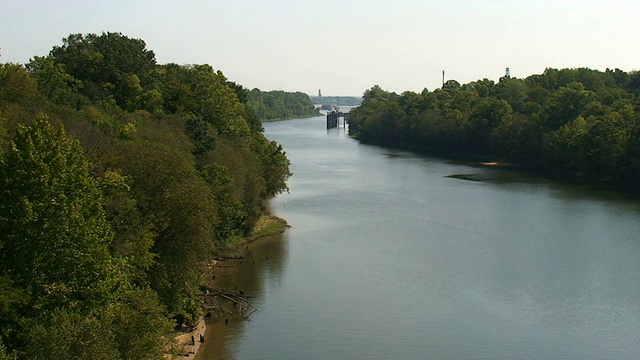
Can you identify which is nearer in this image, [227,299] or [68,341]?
[68,341]

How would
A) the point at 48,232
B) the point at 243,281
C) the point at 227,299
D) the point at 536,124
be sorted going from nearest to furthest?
the point at 48,232 < the point at 227,299 < the point at 243,281 < the point at 536,124

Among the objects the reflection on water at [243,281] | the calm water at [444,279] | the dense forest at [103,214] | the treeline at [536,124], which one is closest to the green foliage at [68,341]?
the dense forest at [103,214]

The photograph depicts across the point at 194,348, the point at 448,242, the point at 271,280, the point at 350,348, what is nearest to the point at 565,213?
the point at 448,242

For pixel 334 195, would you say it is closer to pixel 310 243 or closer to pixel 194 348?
pixel 310 243

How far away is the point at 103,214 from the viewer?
790 inches

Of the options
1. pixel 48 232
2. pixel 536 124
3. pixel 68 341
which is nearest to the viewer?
pixel 68 341

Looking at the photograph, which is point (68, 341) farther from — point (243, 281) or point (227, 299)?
point (243, 281)

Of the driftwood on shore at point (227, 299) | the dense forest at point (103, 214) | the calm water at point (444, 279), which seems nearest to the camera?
the dense forest at point (103, 214)

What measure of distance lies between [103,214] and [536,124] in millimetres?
67600

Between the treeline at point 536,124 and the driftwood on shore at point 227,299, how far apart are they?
42676 millimetres

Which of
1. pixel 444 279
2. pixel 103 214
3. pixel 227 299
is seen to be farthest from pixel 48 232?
pixel 444 279

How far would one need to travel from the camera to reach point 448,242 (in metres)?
40.4

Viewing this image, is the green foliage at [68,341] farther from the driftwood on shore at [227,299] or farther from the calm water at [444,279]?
the driftwood on shore at [227,299]

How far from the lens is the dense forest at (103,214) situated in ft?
59.5
